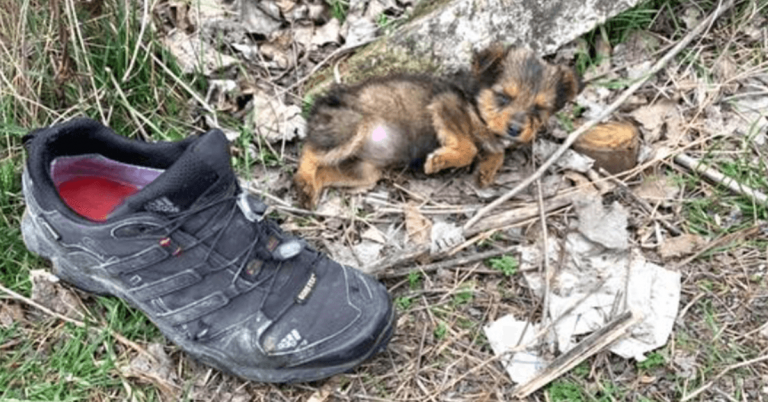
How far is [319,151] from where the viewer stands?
12.3ft

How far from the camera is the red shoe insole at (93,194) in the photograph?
121 inches

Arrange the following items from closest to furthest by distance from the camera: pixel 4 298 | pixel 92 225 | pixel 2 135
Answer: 1. pixel 92 225
2. pixel 4 298
3. pixel 2 135

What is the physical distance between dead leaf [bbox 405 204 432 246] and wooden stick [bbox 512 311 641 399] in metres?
0.83

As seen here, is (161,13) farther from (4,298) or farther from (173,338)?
(173,338)

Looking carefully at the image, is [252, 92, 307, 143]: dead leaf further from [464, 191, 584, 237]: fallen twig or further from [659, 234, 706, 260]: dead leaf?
[659, 234, 706, 260]: dead leaf

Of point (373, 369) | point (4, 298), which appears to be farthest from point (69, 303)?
point (373, 369)

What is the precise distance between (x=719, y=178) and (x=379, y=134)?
61.7 inches

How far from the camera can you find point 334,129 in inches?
147

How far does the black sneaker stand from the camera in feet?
9.09

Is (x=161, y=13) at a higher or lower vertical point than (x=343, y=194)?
higher

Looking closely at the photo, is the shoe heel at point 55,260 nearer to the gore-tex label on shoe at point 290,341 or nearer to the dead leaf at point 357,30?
the gore-tex label on shoe at point 290,341

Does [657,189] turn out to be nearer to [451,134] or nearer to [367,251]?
[451,134]

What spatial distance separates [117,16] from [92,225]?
1.41 m

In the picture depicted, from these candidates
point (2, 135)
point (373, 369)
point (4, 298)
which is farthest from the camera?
point (2, 135)
